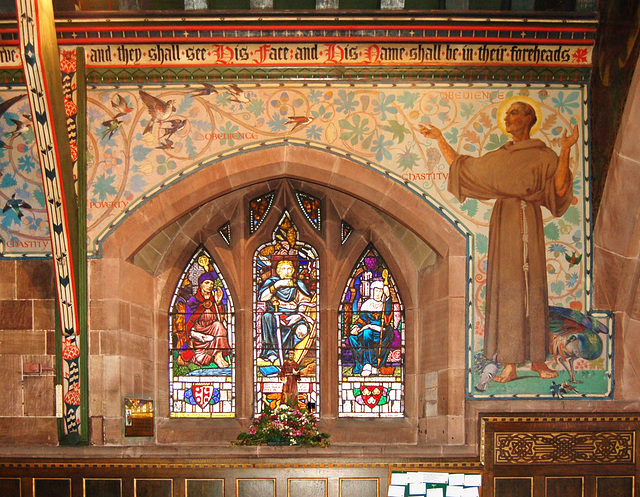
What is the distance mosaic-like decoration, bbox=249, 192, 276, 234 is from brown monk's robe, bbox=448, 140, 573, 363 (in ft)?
6.51

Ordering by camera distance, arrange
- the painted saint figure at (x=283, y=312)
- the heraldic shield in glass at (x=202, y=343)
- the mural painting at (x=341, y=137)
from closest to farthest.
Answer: the mural painting at (x=341, y=137) → the heraldic shield in glass at (x=202, y=343) → the painted saint figure at (x=283, y=312)

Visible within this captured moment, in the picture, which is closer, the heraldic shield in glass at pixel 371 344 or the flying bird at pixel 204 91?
the flying bird at pixel 204 91

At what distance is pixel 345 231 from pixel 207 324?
1.67m

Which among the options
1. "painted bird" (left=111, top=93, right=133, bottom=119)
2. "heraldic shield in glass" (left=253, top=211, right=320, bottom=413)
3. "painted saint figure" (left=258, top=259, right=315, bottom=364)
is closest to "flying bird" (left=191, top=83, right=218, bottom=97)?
"painted bird" (left=111, top=93, right=133, bottom=119)

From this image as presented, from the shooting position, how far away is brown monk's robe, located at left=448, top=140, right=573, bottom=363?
29.1ft

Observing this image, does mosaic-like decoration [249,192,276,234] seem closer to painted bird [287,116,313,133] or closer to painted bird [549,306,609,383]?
painted bird [287,116,313,133]

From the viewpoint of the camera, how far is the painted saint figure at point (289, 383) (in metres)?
9.34

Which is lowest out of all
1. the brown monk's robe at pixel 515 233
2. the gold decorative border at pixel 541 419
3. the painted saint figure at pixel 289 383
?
the gold decorative border at pixel 541 419

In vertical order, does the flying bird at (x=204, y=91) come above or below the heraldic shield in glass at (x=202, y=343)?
above

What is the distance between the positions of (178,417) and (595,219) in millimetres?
4380

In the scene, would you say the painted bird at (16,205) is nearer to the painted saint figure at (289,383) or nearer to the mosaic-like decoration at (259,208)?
the mosaic-like decoration at (259,208)

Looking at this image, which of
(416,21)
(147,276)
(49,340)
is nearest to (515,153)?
(416,21)

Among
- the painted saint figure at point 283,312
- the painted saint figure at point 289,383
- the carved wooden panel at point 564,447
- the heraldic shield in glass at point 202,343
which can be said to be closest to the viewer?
the carved wooden panel at point 564,447

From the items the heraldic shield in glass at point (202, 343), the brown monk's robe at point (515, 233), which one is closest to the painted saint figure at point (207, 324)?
the heraldic shield in glass at point (202, 343)
